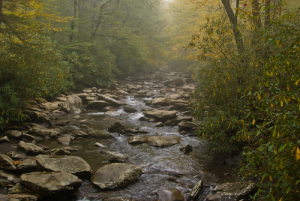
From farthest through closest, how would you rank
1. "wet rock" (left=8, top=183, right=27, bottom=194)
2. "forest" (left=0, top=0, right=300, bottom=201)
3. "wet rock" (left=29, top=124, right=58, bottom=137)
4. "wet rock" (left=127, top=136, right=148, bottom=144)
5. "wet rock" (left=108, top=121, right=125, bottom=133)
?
"wet rock" (left=108, top=121, right=125, bottom=133), "wet rock" (left=127, top=136, right=148, bottom=144), "wet rock" (left=29, top=124, right=58, bottom=137), "wet rock" (left=8, top=183, right=27, bottom=194), "forest" (left=0, top=0, right=300, bottom=201)

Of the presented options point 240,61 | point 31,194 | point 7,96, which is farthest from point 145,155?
point 7,96

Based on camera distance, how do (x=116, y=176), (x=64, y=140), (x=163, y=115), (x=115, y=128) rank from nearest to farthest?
(x=116, y=176)
(x=64, y=140)
(x=115, y=128)
(x=163, y=115)

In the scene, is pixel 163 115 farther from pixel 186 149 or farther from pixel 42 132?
pixel 42 132

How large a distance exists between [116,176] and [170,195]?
49.4 inches

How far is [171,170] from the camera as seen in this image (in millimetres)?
5520

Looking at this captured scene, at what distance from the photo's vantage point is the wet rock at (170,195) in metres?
4.24

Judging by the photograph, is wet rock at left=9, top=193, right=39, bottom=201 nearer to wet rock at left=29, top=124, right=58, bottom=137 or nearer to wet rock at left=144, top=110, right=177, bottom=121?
wet rock at left=29, top=124, right=58, bottom=137

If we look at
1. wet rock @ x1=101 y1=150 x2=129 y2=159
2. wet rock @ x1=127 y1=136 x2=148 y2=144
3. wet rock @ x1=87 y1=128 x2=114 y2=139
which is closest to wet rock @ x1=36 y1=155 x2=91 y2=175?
wet rock @ x1=101 y1=150 x2=129 y2=159

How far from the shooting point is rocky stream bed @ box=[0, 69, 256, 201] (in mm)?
4054

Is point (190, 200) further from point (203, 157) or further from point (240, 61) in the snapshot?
point (240, 61)

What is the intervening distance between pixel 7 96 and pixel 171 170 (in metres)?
5.31

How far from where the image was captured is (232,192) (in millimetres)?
4055

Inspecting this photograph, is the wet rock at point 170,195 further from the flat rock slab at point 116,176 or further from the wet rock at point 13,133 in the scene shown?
the wet rock at point 13,133

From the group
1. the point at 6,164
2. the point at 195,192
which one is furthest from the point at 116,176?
the point at 6,164
